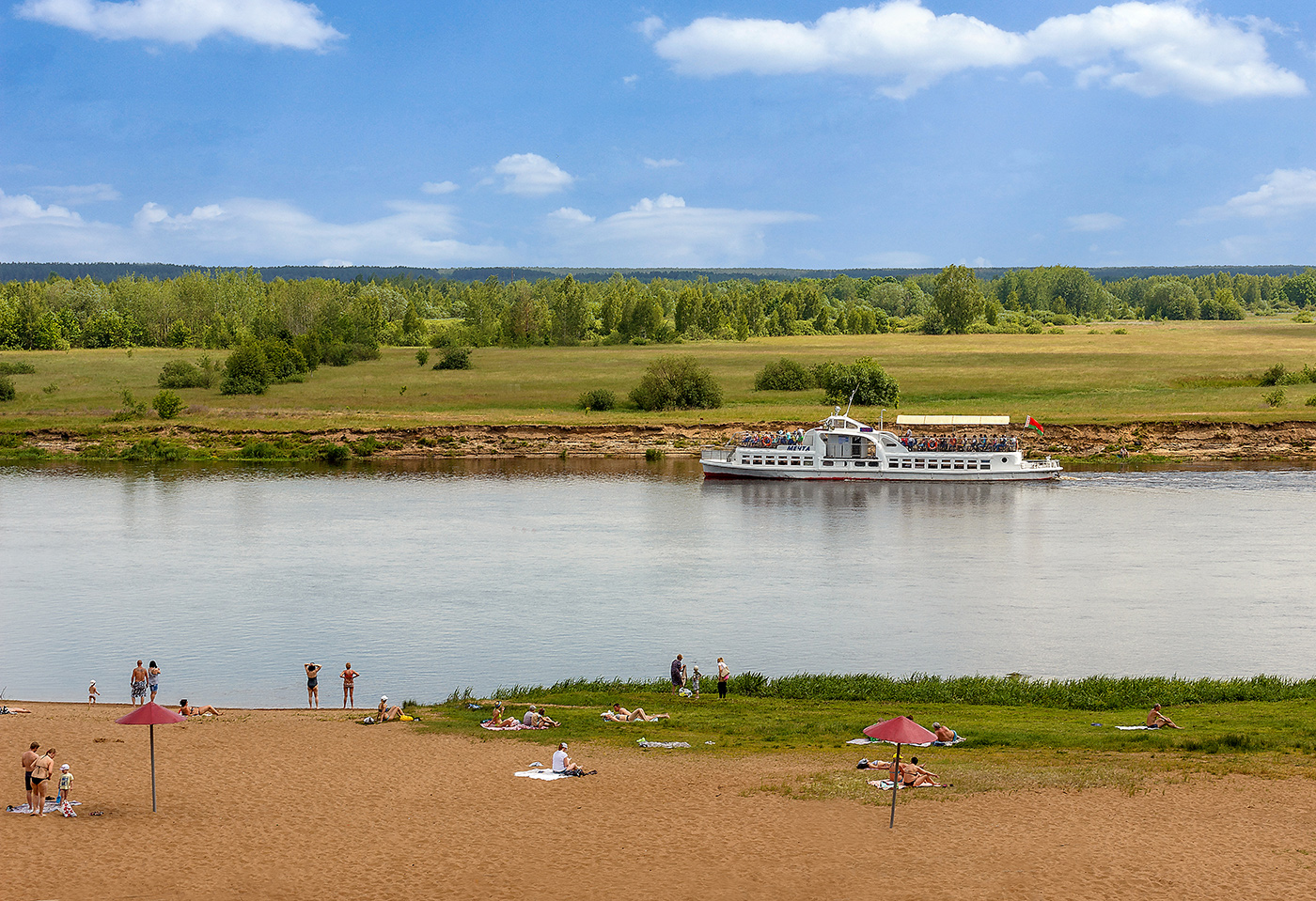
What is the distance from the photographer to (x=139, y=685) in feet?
104

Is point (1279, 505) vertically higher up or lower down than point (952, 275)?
lower down

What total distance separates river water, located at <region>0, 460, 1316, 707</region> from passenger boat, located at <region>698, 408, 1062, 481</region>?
3953mm

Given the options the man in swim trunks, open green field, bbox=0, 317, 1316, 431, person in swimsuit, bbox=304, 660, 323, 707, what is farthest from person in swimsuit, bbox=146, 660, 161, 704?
open green field, bbox=0, 317, 1316, 431

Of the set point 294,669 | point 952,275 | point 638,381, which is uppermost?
point 952,275

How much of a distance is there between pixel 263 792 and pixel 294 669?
11.9 metres

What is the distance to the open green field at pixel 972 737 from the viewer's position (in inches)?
984

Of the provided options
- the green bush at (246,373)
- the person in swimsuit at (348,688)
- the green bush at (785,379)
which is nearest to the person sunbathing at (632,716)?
the person in swimsuit at (348,688)

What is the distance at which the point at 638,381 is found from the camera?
12044 centimetres

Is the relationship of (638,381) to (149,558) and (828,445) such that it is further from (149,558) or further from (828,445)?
(149,558)

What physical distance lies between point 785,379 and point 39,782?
9790cm

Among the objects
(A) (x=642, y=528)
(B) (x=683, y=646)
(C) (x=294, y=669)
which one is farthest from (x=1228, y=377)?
(C) (x=294, y=669)

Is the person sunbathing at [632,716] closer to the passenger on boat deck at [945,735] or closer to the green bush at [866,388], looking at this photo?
the passenger on boat deck at [945,735]

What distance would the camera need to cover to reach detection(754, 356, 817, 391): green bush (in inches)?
4592

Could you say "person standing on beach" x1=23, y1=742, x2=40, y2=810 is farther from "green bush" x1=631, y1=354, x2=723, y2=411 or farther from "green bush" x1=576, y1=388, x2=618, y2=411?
"green bush" x1=631, y1=354, x2=723, y2=411
